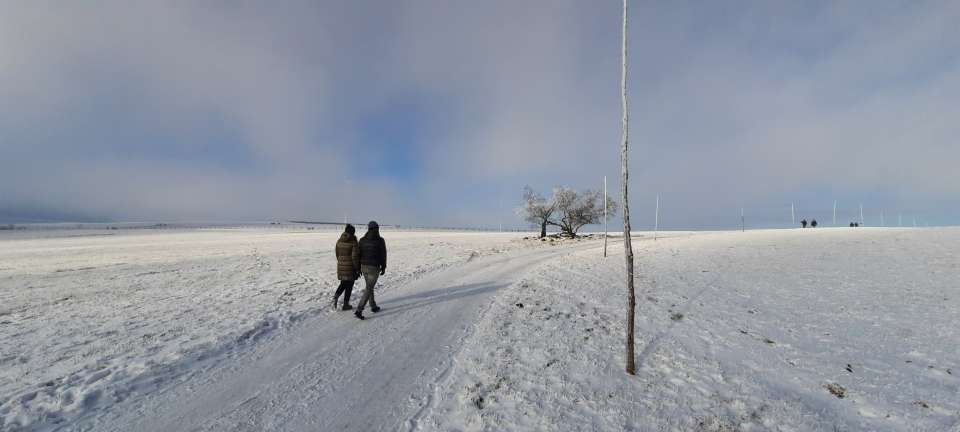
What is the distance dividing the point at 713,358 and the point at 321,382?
8.96 meters

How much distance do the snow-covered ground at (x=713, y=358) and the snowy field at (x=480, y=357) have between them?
0.17 ft

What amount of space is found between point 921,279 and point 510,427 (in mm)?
25606

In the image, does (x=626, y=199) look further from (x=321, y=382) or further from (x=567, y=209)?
(x=567, y=209)

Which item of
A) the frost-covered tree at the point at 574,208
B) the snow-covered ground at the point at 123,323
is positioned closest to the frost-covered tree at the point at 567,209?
the frost-covered tree at the point at 574,208

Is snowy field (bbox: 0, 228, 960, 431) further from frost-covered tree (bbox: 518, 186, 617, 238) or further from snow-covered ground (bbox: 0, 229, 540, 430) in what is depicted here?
frost-covered tree (bbox: 518, 186, 617, 238)

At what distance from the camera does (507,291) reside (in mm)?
14352

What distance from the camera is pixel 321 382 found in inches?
263

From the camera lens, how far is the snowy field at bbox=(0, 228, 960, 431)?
589cm

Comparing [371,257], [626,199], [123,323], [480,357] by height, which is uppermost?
[626,199]

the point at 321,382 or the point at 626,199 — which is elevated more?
the point at 626,199

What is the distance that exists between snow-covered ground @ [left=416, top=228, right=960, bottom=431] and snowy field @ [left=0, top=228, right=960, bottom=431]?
0.17 feet

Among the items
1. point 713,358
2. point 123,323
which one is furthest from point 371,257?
point 713,358

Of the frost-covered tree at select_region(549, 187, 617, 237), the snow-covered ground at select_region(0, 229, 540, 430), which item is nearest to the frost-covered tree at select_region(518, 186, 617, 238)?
the frost-covered tree at select_region(549, 187, 617, 237)

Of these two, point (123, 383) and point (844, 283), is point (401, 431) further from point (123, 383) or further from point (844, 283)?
point (844, 283)
